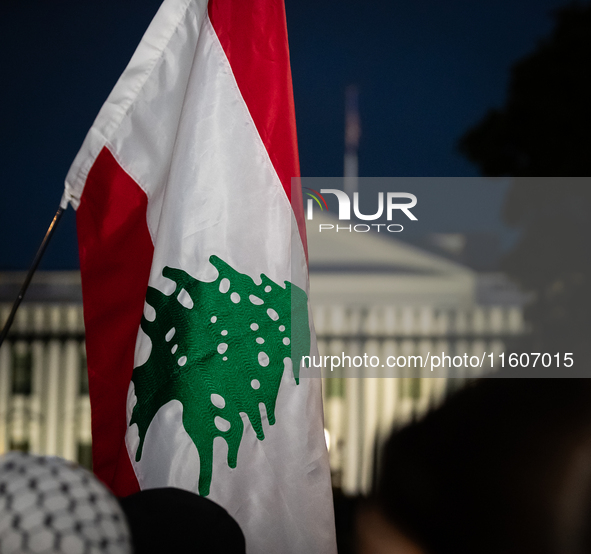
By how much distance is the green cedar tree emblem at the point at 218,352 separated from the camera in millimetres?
951

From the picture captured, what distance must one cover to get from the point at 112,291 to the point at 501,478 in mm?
1183

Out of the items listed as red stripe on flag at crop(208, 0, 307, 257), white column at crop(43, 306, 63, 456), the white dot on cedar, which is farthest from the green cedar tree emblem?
white column at crop(43, 306, 63, 456)

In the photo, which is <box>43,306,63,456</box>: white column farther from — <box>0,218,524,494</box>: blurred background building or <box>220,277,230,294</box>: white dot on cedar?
<box>220,277,230,294</box>: white dot on cedar

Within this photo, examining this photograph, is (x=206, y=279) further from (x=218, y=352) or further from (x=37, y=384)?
(x=37, y=384)

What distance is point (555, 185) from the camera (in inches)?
108

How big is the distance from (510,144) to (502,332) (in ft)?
3.76

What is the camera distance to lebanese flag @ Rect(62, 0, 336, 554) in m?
0.95

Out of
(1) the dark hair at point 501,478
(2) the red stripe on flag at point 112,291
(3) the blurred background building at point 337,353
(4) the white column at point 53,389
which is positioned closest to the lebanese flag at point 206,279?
(2) the red stripe on flag at point 112,291

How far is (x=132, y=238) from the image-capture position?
1.01 metres

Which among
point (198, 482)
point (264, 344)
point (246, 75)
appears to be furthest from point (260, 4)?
point (198, 482)

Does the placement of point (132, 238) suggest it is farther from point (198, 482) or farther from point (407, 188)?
point (407, 188)

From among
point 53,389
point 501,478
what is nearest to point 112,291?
point 501,478

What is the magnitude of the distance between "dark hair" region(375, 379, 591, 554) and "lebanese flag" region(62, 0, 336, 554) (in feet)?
1.53

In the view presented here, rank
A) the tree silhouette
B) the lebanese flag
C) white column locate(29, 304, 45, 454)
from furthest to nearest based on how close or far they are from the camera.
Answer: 1. white column locate(29, 304, 45, 454)
2. the tree silhouette
3. the lebanese flag
